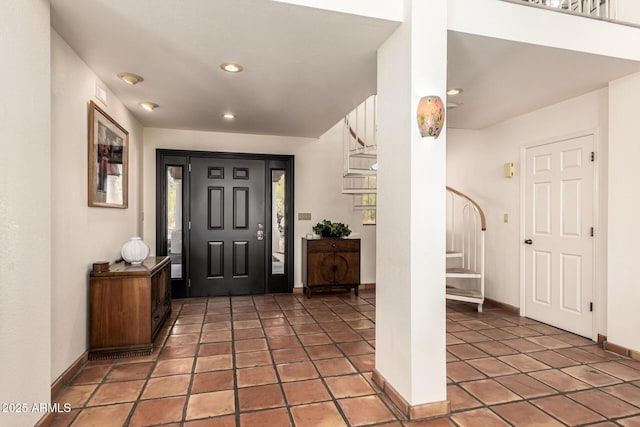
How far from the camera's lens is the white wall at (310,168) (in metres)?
5.20

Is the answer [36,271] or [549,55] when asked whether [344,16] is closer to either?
[549,55]

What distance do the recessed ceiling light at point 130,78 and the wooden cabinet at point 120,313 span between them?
5.56 feet

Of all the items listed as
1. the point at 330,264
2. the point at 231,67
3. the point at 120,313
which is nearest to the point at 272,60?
the point at 231,67

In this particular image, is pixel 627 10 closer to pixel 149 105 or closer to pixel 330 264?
pixel 330 264

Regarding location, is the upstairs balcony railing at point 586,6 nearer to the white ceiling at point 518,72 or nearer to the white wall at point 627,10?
the white wall at point 627,10

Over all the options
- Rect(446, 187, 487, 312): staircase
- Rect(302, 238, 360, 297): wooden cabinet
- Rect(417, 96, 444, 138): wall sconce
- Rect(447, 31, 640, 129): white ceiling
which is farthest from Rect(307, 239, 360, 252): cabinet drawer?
Rect(417, 96, 444, 138): wall sconce

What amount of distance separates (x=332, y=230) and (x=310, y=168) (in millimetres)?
1070

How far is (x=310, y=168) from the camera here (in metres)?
5.54

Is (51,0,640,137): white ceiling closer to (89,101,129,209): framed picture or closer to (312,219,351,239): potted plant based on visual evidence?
(89,101,129,209): framed picture

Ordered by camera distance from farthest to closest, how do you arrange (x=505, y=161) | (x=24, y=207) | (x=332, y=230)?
1. (x=332, y=230)
2. (x=505, y=161)
3. (x=24, y=207)

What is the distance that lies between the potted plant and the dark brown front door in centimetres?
86

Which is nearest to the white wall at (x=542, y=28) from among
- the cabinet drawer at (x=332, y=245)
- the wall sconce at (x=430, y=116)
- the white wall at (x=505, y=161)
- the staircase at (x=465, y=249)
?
the wall sconce at (x=430, y=116)

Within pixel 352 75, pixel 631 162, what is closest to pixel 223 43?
pixel 352 75

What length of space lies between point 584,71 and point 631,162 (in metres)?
0.87
